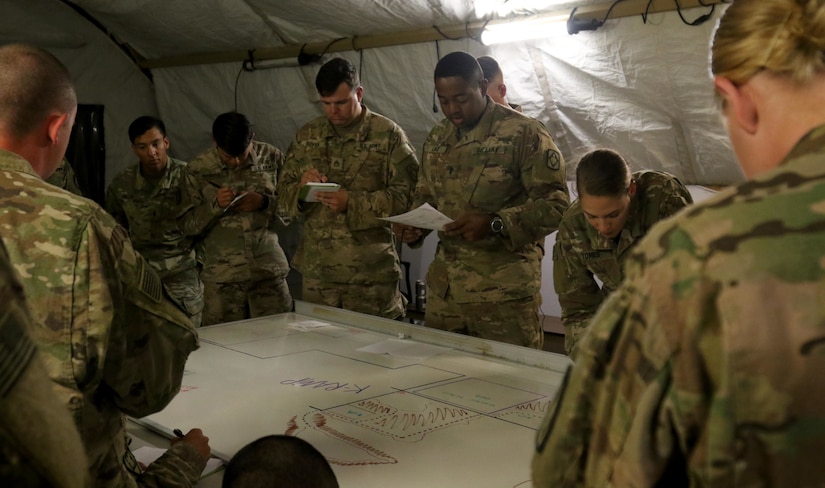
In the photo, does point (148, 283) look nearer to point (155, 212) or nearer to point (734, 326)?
point (734, 326)

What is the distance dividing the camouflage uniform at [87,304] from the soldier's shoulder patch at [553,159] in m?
1.73

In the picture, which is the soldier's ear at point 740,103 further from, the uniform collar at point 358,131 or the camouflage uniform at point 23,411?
the uniform collar at point 358,131

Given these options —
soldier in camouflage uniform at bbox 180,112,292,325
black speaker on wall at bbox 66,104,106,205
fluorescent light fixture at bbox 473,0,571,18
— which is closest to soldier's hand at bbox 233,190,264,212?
soldier in camouflage uniform at bbox 180,112,292,325

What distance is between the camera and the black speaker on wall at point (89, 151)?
17.5 feet

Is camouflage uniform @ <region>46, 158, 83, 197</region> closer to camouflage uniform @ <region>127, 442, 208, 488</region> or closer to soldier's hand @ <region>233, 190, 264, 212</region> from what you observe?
Result: soldier's hand @ <region>233, 190, 264, 212</region>

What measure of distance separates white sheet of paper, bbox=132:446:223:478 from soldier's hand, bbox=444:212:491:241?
1.35m

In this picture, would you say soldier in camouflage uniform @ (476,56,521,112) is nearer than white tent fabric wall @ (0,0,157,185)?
Yes

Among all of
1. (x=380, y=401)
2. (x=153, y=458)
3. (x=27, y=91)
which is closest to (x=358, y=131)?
(x=380, y=401)

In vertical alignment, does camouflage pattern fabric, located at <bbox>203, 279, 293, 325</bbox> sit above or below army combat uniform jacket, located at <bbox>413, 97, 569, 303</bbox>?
below

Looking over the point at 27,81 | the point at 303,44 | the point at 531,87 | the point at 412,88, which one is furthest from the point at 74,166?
the point at 27,81

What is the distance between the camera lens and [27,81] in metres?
1.32

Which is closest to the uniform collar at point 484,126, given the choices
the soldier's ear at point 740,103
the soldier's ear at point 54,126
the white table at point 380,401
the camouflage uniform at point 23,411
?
the white table at point 380,401

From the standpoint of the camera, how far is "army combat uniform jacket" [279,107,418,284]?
328cm

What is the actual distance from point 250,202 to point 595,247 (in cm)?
197
